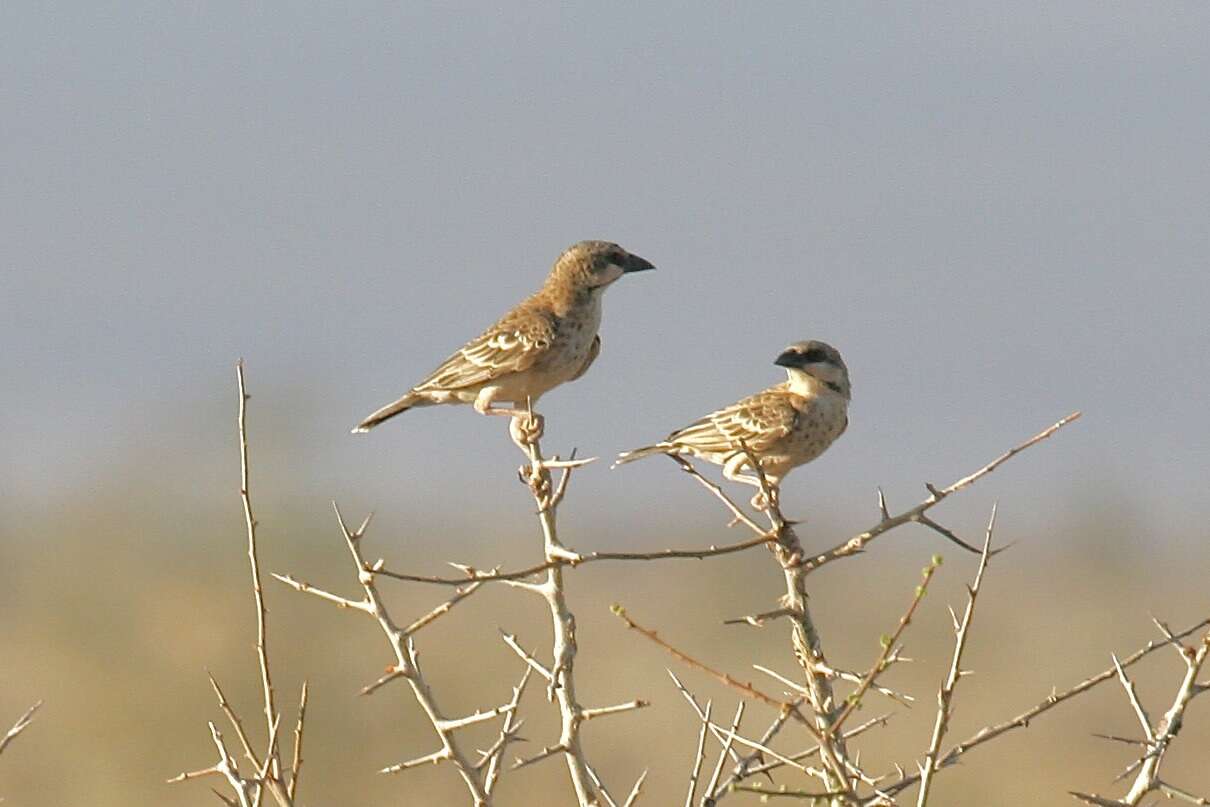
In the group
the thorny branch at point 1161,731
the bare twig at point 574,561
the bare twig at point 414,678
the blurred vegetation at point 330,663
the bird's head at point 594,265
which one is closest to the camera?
the bare twig at point 574,561

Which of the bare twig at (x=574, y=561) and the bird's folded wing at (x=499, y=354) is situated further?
the bird's folded wing at (x=499, y=354)

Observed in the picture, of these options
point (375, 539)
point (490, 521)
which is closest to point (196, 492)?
point (375, 539)

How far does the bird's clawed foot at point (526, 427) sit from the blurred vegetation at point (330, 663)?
2.71 m

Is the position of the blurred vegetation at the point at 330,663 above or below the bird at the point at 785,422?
below

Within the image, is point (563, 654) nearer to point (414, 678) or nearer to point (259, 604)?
point (414, 678)

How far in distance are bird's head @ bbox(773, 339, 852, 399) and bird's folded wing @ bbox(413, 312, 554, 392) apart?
A: 0.93 metres

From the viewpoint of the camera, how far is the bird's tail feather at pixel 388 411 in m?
7.82

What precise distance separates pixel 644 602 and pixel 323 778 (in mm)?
26531

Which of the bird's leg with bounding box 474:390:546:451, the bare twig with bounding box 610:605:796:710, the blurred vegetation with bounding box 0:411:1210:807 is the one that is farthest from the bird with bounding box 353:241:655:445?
the bare twig with bounding box 610:605:796:710

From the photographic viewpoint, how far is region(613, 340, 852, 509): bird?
746 cm

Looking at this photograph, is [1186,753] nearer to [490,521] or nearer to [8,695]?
[8,695]

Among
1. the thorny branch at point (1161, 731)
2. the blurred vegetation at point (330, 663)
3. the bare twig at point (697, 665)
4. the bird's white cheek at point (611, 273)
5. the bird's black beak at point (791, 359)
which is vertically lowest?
the blurred vegetation at point (330, 663)

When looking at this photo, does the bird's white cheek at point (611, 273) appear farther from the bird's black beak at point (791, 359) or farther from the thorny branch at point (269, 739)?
the thorny branch at point (269, 739)

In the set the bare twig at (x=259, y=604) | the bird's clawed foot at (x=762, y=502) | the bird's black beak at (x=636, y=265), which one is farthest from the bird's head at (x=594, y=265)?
the bare twig at (x=259, y=604)
